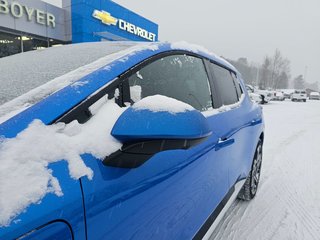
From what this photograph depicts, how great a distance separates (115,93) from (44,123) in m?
0.38

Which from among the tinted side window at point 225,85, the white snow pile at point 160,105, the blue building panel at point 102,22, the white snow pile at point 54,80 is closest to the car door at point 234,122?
the tinted side window at point 225,85

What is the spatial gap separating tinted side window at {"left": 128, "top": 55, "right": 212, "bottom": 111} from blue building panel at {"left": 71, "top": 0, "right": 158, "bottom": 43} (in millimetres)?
15492

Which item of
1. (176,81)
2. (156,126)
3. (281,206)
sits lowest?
(281,206)

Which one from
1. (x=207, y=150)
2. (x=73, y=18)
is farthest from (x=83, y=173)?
(x=73, y=18)

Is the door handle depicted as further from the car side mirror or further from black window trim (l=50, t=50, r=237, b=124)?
the car side mirror

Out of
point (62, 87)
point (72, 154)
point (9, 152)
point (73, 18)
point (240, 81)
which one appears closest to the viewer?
point (9, 152)

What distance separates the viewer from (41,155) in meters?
0.94

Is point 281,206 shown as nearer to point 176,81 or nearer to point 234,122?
point 234,122

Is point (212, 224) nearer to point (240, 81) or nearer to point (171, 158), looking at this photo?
point (171, 158)

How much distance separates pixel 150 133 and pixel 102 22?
1768 centimetres

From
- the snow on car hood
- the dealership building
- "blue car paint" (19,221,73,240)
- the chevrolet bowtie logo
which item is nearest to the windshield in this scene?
the snow on car hood

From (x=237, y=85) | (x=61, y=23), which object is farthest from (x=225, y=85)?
(x=61, y=23)

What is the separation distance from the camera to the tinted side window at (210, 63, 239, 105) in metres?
2.53

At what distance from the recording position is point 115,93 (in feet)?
4.31
